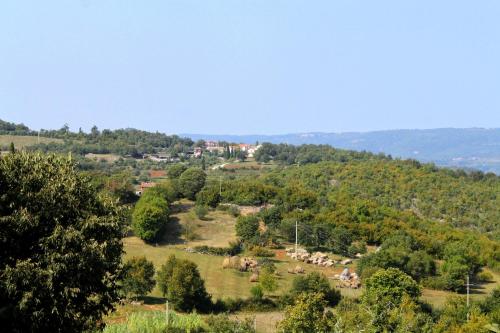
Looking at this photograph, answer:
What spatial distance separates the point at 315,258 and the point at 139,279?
60.3 ft

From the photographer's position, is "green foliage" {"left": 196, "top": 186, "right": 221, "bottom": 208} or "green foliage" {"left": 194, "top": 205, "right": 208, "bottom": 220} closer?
"green foliage" {"left": 194, "top": 205, "right": 208, "bottom": 220}

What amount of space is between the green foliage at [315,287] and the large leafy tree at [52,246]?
805 inches

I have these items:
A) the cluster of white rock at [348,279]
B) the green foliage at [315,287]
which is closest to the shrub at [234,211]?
the cluster of white rock at [348,279]

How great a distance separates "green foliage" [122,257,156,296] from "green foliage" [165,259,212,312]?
4.45 ft

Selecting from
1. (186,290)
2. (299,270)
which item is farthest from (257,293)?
(299,270)

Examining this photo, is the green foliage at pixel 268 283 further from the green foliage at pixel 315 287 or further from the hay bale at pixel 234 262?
the hay bale at pixel 234 262

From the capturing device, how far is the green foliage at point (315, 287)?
3819cm

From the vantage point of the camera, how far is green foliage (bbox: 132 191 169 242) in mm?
52969

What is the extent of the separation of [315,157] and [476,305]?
3711 inches

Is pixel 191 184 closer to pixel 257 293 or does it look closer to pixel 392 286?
pixel 257 293

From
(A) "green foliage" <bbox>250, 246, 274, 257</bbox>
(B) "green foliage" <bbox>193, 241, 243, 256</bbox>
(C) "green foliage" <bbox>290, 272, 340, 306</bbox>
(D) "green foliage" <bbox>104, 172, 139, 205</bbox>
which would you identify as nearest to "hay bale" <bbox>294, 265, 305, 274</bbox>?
(A) "green foliage" <bbox>250, 246, 274, 257</bbox>

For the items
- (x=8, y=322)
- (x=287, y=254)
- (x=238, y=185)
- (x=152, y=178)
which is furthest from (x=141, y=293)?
(x=152, y=178)

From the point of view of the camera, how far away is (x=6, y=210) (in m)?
17.7

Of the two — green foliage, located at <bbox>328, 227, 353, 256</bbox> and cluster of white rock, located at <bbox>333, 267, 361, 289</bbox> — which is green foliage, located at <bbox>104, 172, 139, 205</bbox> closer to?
green foliage, located at <bbox>328, 227, 353, 256</bbox>
